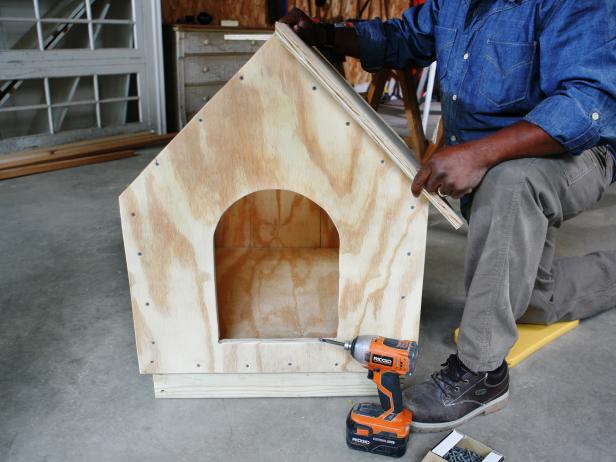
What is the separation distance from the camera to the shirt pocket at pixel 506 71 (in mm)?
1526

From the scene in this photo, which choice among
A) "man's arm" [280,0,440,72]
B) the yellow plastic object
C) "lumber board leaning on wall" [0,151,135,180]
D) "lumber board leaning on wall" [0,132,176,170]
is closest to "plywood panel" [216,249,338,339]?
the yellow plastic object

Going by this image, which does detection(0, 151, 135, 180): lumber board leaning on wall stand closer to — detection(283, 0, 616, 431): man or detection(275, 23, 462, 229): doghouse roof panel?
detection(283, 0, 616, 431): man

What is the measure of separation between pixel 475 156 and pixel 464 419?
2.42ft

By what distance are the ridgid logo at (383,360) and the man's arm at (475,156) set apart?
43 cm

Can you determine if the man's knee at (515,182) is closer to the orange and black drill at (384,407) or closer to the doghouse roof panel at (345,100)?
the doghouse roof panel at (345,100)

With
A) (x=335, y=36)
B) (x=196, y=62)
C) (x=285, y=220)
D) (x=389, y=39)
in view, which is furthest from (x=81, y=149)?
(x=389, y=39)

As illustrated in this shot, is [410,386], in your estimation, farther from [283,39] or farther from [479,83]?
[283,39]

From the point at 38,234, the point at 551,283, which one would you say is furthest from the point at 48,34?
the point at 551,283

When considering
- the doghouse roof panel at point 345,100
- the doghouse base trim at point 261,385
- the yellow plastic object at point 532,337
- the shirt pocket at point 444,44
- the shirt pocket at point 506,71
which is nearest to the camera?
the doghouse roof panel at point 345,100

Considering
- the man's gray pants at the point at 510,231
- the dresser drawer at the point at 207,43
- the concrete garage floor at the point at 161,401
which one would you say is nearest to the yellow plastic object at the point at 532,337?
the concrete garage floor at the point at 161,401

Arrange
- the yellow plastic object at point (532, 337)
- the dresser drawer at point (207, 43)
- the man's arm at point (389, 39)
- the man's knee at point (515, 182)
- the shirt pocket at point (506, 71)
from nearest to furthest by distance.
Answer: the man's knee at point (515, 182) → the shirt pocket at point (506, 71) → the yellow plastic object at point (532, 337) → the man's arm at point (389, 39) → the dresser drawer at point (207, 43)

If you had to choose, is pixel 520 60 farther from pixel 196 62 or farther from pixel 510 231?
pixel 196 62

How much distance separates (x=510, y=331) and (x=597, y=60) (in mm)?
719

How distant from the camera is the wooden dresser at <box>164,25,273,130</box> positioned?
515 cm
